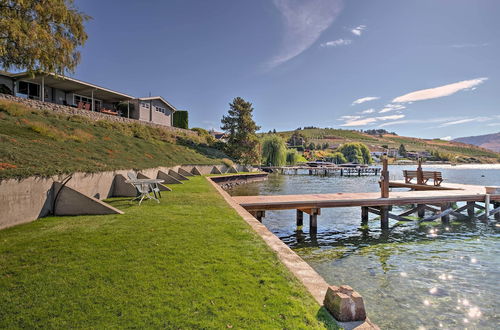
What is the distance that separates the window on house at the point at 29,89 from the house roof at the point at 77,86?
2.74 ft

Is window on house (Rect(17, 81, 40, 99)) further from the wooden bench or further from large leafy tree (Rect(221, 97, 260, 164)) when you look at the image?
the wooden bench

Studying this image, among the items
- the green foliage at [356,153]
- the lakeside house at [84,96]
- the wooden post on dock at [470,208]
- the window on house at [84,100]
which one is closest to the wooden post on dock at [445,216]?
the wooden post on dock at [470,208]

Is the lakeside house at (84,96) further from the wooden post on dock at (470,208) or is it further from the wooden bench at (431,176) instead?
the wooden post on dock at (470,208)

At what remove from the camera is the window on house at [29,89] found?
25.6 meters

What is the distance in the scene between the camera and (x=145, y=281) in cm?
357

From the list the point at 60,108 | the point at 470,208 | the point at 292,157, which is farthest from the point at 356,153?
the point at 60,108

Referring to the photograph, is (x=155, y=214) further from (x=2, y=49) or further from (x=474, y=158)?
(x=474, y=158)

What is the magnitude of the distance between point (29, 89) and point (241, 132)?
27.8 metres

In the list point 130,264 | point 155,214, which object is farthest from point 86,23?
point 130,264

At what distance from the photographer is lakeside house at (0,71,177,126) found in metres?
24.9

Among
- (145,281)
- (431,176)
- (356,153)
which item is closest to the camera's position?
(145,281)

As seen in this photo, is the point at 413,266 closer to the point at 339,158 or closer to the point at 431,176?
the point at 431,176

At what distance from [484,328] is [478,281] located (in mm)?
2513

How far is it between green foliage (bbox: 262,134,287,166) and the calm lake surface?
43.3 m
